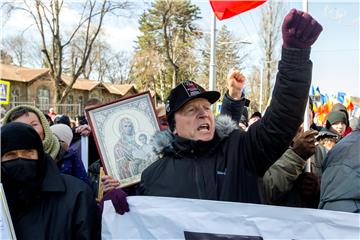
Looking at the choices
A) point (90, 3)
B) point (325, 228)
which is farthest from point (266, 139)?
point (90, 3)

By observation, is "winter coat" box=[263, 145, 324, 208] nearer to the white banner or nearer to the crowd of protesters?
the crowd of protesters

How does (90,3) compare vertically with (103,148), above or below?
above

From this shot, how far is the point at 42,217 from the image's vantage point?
82.6 inches

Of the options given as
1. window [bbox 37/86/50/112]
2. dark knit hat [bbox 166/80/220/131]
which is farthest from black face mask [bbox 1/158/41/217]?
window [bbox 37/86/50/112]

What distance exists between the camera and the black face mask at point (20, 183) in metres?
2.11

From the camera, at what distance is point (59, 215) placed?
82.6 inches

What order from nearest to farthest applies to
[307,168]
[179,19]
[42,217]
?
[42,217], [307,168], [179,19]

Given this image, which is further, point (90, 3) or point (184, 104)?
point (90, 3)

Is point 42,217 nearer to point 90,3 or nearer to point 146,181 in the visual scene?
point 146,181

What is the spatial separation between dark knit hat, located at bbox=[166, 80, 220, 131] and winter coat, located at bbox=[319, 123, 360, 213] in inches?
28.1

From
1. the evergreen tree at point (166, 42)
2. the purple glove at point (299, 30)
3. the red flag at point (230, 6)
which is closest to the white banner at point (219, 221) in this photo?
the purple glove at point (299, 30)

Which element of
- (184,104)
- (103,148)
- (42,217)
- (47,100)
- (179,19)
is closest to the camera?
(42,217)

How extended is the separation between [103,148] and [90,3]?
714 inches

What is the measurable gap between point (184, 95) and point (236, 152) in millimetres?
454
